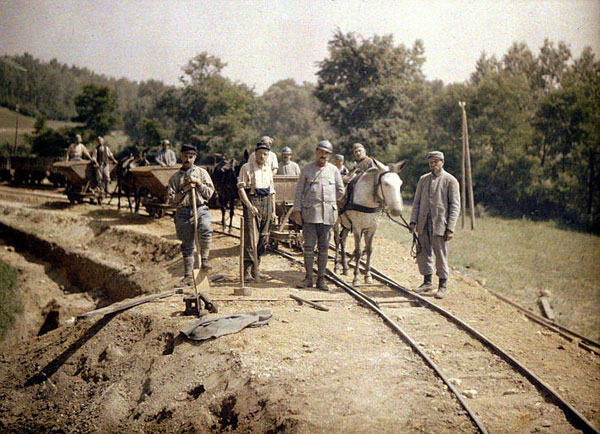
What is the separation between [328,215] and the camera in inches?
324

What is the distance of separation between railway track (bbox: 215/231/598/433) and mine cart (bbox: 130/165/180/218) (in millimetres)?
7756

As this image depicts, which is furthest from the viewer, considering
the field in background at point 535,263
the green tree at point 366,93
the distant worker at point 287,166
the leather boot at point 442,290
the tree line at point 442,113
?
the green tree at point 366,93

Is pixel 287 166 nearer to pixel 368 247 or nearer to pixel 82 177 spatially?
pixel 368 247

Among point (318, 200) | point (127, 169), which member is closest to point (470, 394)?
point (318, 200)

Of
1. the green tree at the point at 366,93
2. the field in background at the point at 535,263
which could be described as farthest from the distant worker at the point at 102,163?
the green tree at the point at 366,93

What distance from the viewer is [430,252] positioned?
8805mm

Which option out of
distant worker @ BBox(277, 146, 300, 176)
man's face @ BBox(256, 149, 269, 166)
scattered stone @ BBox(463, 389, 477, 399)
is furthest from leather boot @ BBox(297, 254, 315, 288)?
scattered stone @ BBox(463, 389, 477, 399)

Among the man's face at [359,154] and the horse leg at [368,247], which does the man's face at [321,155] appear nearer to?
the man's face at [359,154]

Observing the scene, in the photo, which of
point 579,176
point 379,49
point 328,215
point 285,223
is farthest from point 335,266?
point 379,49

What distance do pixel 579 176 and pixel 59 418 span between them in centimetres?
2322

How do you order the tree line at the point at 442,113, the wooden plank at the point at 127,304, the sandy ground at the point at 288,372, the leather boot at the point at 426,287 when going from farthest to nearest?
the tree line at the point at 442,113 → the leather boot at the point at 426,287 → the wooden plank at the point at 127,304 → the sandy ground at the point at 288,372

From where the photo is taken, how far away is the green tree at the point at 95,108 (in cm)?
3666

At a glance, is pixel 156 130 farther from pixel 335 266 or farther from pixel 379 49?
pixel 335 266

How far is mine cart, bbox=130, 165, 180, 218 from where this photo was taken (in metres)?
13.8
